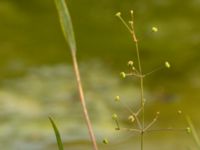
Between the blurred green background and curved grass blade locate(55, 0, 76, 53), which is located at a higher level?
the blurred green background

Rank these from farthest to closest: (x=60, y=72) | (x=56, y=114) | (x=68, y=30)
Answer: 1. (x=60, y=72)
2. (x=56, y=114)
3. (x=68, y=30)

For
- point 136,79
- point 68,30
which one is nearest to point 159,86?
point 136,79

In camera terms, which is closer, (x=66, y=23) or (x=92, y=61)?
(x=66, y=23)

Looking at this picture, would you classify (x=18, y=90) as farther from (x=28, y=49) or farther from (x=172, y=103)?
(x=172, y=103)

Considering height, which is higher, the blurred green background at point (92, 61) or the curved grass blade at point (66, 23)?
the blurred green background at point (92, 61)

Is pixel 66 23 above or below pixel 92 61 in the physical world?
below

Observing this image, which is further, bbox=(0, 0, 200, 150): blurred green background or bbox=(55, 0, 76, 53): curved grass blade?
bbox=(0, 0, 200, 150): blurred green background

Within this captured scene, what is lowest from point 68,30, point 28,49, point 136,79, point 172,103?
point 68,30

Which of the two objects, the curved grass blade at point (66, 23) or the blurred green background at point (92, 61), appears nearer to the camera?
the curved grass blade at point (66, 23)
